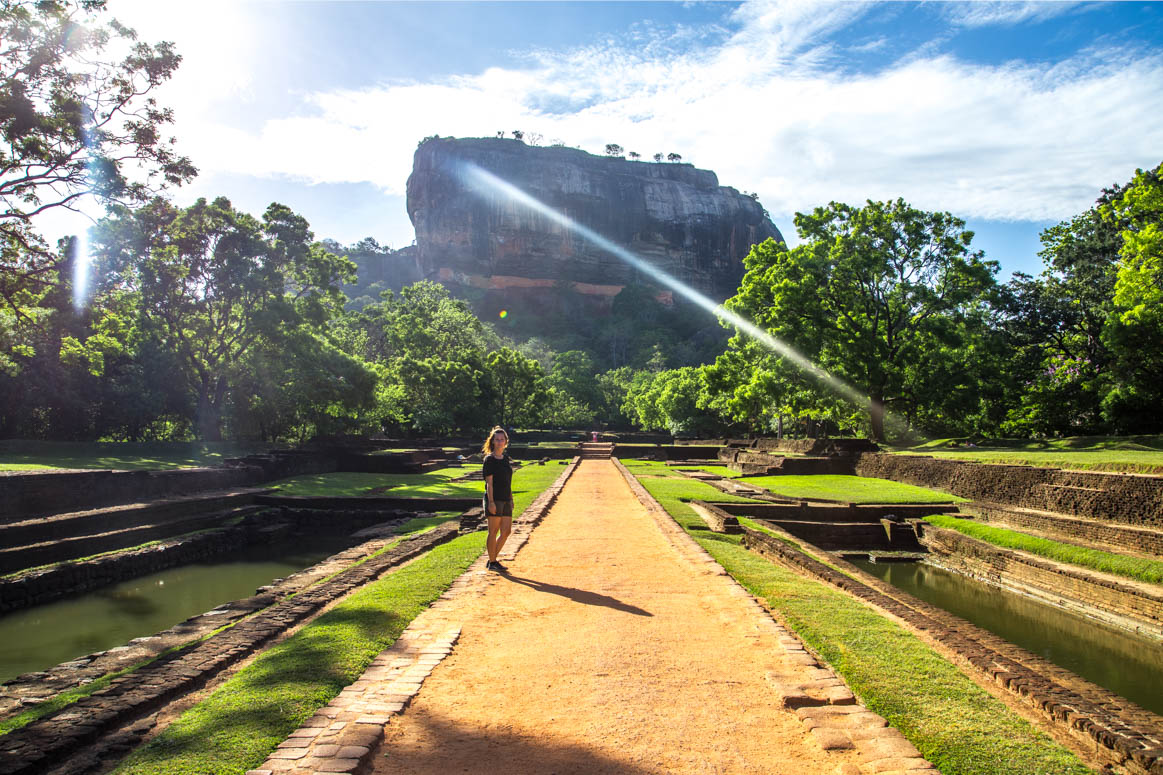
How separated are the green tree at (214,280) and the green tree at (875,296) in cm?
2010

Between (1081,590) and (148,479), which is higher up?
(148,479)

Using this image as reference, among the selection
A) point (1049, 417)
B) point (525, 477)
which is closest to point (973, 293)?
point (1049, 417)

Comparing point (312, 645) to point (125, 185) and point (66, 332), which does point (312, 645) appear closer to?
point (125, 185)

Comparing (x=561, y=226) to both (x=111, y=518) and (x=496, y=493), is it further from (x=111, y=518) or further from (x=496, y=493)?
(x=496, y=493)

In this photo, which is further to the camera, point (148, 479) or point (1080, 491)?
point (148, 479)

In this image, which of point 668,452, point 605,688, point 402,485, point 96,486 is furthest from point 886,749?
point 668,452

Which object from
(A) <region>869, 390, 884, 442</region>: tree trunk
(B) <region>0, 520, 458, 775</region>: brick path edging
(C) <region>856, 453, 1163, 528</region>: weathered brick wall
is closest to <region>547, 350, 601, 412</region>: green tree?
(A) <region>869, 390, 884, 442</region>: tree trunk

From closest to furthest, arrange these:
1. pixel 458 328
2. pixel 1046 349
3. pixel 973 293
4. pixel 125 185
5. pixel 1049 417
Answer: pixel 125 185 → pixel 973 293 → pixel 1049 417 → pixel 1046 349 → pixel 458 328

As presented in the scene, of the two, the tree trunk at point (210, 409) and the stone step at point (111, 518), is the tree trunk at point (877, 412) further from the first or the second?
the tree trunk at point (210, 409)

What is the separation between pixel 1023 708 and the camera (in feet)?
12.8

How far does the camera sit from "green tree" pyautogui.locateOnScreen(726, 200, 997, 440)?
24484mm

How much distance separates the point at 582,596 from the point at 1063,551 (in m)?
8.38

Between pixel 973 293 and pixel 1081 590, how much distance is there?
1843 cm

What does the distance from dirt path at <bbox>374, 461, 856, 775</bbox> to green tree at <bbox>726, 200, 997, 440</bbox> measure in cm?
2042
